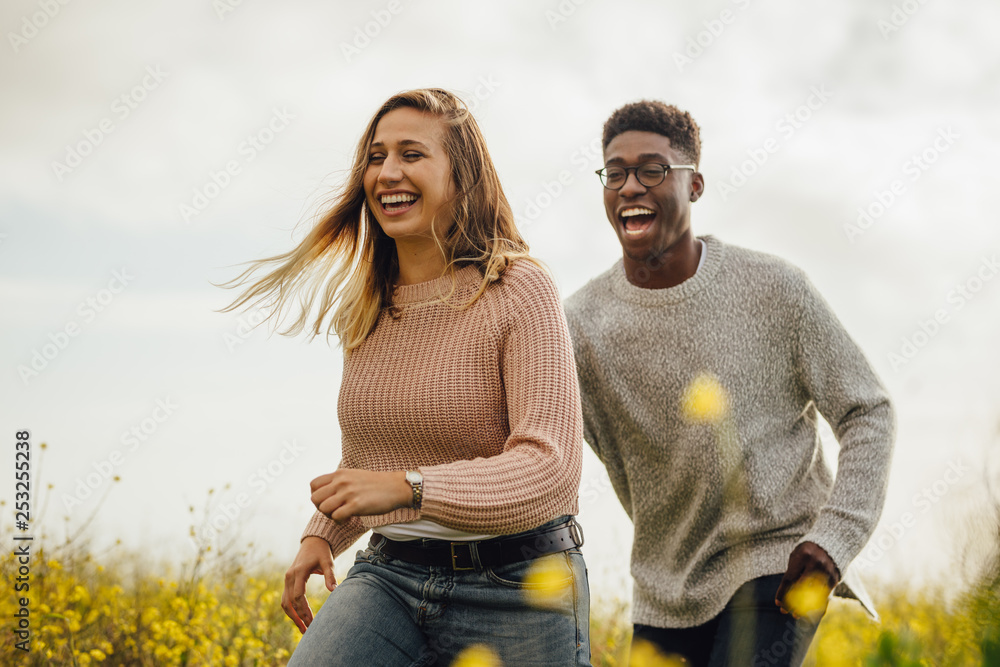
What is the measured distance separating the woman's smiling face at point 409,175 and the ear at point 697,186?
142 centimetres

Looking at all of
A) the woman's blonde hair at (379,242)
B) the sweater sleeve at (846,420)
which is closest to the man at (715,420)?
the sweater sleeve at (846,420)

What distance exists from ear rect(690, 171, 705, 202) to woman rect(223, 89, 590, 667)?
1260mm

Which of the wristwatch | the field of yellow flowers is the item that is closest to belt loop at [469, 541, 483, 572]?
the wristwatch

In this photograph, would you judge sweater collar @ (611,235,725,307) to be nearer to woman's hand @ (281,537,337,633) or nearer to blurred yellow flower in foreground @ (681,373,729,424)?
blurred yellow flower in foreground @ (681,373,729,424)

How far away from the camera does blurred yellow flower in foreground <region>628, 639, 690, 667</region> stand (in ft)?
10.2

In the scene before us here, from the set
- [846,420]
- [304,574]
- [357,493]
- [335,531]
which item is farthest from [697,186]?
[357,493]

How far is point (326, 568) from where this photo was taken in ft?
7.89

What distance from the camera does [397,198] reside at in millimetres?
2324

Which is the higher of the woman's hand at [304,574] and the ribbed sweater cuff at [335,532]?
the ribbed sweater cuff at [335,532]

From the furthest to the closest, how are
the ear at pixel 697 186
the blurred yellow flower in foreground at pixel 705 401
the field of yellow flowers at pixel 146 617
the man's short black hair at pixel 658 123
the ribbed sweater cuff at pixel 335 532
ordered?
the field of yellow flowers at pixel 146 617
the ear at pixel 697 186
the man's short black hair at pixel 658 123
the blurred yellow flower in foreground at pixel 705 401
the ribbed sweater cuff at pixel 335 532

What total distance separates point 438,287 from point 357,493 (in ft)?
2.52

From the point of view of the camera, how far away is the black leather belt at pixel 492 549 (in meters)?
1.98

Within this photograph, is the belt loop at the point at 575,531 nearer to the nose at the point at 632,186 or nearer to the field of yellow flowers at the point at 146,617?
the nose at the point at 632,186

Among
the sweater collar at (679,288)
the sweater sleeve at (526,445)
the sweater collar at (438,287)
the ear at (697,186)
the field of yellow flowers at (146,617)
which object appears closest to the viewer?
the sweater sleeve at (526,445)
